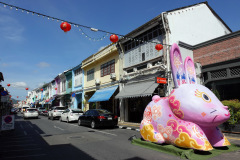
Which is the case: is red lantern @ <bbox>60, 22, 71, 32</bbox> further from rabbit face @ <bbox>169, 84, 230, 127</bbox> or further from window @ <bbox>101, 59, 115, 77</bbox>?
window @ <bbox>101, 59, 115, 77</bbox>

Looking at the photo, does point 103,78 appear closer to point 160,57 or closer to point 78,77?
point 78,77

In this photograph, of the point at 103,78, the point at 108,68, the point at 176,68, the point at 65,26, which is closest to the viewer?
the point at 176,68

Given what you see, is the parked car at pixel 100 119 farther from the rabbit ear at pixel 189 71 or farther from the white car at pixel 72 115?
the rabbit ear at pixel 189 71

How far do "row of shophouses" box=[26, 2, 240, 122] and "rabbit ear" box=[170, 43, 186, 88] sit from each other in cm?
455

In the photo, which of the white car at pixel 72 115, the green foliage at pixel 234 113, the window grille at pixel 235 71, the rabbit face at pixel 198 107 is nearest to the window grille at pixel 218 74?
the window grille at pixel 235 71

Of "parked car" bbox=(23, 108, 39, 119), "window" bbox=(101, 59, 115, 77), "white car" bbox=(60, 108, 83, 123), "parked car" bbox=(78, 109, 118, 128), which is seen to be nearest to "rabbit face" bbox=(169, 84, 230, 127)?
"parked car" bbox=(78, 109, 118, 128)

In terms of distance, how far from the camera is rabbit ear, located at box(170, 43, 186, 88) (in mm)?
6243

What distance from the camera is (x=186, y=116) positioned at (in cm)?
568

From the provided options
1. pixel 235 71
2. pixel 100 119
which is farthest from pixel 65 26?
pixel 235 71

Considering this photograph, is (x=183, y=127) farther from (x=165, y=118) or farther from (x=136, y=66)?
(x=136, y=66)

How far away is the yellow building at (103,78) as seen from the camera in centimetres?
1977

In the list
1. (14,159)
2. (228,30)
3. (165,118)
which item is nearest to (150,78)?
(165,118)

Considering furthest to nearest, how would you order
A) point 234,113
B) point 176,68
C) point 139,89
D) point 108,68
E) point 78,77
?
point 78,77
point 108,68
point 139,89
point 234,113
point 176,68

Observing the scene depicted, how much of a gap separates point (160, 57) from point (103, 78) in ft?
31.6
